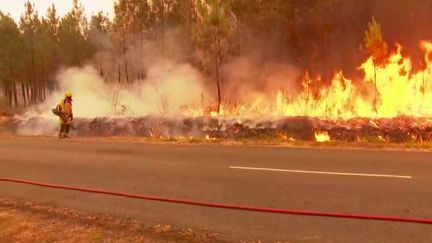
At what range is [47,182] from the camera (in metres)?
9.53

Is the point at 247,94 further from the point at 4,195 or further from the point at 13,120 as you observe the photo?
the point at 4,195

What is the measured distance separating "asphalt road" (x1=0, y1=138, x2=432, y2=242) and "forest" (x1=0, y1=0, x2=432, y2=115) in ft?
32.0

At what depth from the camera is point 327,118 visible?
15.2 m

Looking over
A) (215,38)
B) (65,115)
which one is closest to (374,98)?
(215,38)

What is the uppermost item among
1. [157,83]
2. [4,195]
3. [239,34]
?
[239,34]

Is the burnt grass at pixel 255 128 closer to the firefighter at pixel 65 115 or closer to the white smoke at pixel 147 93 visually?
the firefighter at pixel 65 115

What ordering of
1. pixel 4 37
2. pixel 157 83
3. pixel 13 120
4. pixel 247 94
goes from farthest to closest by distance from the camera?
pixel 4 37, pixel 157 83, pixel 247 94, pixel 13 120

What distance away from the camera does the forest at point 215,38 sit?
916 inches

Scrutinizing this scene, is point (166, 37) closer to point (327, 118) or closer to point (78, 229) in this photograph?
point (327, 118)

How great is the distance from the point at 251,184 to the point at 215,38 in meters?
15.1

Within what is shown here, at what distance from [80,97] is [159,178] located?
76.5 feet

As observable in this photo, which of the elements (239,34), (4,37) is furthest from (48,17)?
(239,34)

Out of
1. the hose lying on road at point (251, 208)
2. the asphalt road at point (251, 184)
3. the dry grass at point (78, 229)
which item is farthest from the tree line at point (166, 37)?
the dry grass at point (78, 229)

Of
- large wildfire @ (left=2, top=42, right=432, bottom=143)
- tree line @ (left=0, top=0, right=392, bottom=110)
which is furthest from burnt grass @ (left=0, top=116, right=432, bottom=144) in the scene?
tree line @ (left=0, top=0, right=392, bottom=110)
